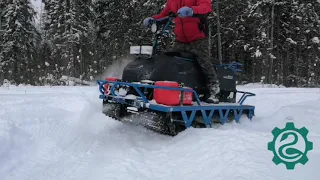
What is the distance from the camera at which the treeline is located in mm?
24969

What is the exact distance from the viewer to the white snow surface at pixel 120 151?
3.41 metres

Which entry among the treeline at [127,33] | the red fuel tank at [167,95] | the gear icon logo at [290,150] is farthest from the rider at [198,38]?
the treeline at [127,33]

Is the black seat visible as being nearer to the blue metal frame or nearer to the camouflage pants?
the camouflage pants

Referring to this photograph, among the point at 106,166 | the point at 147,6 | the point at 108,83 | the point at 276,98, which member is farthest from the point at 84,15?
the point at 106,166

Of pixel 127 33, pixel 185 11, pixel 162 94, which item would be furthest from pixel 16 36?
pixel 162 94

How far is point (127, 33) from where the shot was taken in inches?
981

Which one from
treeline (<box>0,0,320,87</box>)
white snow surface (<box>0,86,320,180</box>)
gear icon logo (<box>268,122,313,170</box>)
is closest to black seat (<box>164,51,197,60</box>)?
white snow surface (<box>0,86,320,180</box>)

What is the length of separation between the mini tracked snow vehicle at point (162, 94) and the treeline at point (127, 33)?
16.9m

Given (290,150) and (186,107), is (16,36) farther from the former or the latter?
(290,150)

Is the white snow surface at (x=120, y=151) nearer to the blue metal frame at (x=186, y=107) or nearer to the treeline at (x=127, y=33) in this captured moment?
the blue metal frame at (x=186, y=107)

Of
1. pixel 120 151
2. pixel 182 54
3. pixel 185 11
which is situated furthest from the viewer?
pixel 182 54

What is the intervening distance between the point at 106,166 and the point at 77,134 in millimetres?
1668

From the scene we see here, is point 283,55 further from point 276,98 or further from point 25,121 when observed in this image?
point 25,121

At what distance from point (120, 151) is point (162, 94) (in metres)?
1.13
